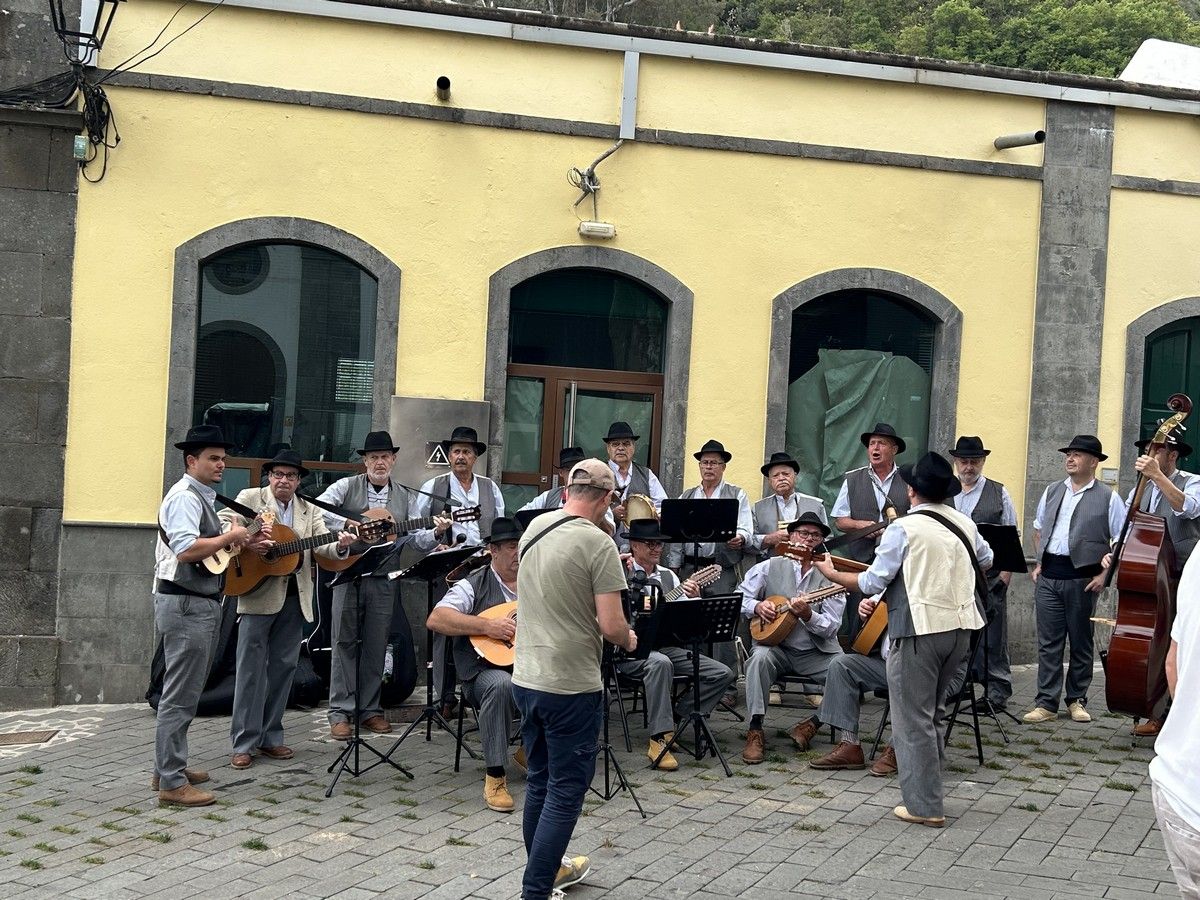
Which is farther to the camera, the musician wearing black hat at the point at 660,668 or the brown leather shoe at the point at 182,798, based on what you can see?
the musician wearing black hat at the point at 660,668

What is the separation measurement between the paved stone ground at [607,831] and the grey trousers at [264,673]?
22 centimetres

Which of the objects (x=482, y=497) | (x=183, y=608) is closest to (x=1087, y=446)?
(x=482, y=497)

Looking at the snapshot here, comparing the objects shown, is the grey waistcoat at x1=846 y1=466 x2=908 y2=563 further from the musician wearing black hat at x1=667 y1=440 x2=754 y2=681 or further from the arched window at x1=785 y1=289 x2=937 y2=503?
the arched window at x1=785 y1=289 x2=937 y2=503

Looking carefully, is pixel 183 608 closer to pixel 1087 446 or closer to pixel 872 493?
pixel 872 493

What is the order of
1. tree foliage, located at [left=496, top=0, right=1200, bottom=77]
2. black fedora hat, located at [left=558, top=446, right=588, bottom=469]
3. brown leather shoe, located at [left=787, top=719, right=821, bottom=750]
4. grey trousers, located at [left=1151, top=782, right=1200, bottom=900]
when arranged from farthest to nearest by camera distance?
1. tree foliage, located at [left=496, top=0, right=1200, bottom=77]
2. black fedora hat, located at [left=558, top=446, right=588, bottom=469]
3. brown leather shoe, located at [left=787, top=719, right=821, bottom=750]
4. grey trousers, located at [left=1151, top=782, right=1200, bottom=900]

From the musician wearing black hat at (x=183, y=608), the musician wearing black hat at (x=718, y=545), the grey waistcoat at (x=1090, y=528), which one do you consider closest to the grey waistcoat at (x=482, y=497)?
the musician wearing black hat at (x=718, y=545)

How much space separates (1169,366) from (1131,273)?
0.99m

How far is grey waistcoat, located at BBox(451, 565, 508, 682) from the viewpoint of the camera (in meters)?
7.47

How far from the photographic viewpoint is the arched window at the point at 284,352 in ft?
33.3

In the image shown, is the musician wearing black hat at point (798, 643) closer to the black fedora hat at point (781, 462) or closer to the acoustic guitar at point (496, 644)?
the black fedora hat at point (781, 462)

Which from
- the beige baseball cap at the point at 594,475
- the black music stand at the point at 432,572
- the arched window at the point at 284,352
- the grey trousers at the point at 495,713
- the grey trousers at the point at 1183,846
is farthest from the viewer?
the arched window at the point at 284,352

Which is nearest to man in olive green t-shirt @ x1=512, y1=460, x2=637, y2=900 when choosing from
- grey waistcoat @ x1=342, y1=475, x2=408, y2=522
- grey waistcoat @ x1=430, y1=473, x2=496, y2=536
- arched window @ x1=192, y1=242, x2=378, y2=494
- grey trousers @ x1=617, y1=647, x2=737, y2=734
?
grey trousers @ x1=617, y1=647, x2=737, y2=734

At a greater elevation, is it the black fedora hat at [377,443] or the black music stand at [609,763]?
the black fedora hat at [377,443]

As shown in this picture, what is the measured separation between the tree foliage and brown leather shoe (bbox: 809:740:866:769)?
2904 centimetres
